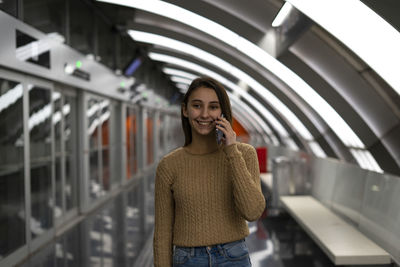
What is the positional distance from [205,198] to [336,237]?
3241 millimetres

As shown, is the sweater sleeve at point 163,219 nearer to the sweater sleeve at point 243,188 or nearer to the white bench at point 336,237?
the sweater sleeve at point 243,188

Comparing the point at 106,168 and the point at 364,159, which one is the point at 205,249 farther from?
the point at 106,168

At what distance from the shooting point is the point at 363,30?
160 inches

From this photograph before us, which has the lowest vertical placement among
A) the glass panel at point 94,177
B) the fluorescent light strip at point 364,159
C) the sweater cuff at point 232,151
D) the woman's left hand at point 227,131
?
the glass panel at point 94,177

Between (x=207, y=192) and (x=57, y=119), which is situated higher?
(x=57, y=119)

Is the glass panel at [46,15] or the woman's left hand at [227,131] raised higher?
the glass panel at [46,15]

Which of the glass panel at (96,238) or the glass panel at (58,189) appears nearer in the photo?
the glass panel at (96,238)

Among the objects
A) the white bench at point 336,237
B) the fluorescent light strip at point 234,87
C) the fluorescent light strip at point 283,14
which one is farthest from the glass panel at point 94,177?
the fluorescent light strip at point 234,87

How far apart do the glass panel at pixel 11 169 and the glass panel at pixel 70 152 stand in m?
2.32

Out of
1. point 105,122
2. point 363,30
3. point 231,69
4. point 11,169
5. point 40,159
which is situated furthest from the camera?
point 231,69

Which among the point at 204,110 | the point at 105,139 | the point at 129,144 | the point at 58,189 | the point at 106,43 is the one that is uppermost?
the point at 106,43

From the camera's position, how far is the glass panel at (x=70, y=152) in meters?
7.69

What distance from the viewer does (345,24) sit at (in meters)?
4.14

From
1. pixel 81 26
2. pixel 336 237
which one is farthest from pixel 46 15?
pixel 336 237
